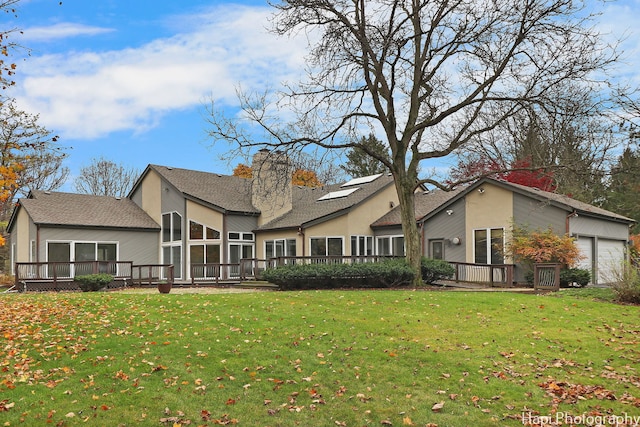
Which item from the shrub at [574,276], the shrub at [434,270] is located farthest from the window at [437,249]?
the shrub at [574,276]

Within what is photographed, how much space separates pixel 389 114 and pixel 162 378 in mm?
15204

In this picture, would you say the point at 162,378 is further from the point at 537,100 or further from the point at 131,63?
the point at 537,100

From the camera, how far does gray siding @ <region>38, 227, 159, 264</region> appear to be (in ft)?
84.8

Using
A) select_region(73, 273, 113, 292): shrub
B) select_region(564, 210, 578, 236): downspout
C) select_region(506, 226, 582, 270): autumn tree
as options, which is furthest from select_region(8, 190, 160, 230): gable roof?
select_region(564, 210, 578, 236): downspout

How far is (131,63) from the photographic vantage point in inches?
594

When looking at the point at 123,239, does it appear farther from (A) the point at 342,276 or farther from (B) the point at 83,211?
(A) the point at 342,276

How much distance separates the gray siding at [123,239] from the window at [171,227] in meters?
0.63

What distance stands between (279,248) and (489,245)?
10337 millimetres

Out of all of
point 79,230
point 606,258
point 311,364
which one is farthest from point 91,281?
point 606,258

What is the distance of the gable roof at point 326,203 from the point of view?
25.6m

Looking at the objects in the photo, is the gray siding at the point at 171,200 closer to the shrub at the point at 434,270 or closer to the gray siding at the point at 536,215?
the shrub at the point at 434,270

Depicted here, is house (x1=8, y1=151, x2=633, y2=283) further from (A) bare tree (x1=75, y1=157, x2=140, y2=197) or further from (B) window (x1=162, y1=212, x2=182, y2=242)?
(A) bare tree (x1=75, y1=157, x2=140, y2=197)

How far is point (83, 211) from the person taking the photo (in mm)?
28109

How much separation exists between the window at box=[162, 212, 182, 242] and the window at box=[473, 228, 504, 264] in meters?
15.2
